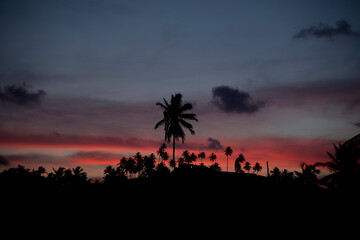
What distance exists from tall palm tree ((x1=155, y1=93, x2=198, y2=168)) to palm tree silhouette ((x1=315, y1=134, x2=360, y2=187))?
19.5m

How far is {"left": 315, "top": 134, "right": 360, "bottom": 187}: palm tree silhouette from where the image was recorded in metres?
19.6

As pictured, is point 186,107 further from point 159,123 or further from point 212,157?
point 212,157

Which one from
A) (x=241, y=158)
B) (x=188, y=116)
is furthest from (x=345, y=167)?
(x=241, y=158)

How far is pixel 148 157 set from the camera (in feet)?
333

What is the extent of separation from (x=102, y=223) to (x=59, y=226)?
2.91 meters

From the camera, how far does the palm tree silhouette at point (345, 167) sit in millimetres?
19609

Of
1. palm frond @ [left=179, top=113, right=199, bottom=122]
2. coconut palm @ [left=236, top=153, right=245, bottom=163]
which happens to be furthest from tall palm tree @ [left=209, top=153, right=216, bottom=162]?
palm frond @ [left=179, top=113, right=199, bottom=122]

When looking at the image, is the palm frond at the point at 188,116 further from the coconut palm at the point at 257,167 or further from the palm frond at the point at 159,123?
the coconut palm at the point at 257,167

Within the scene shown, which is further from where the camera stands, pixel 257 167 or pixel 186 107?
pixel 257 167

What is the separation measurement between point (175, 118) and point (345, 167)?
23220 millimetres

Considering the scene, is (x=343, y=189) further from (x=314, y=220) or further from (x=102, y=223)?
(x=102, y=223)

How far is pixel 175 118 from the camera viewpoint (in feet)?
111

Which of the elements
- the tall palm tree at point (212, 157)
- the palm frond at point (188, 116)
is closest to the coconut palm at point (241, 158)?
the tall palm tree at point (212, 157)

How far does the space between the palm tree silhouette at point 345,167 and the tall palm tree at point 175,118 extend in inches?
766
